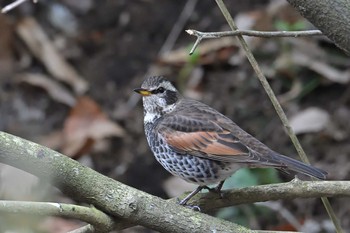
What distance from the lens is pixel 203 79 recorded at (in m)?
7.54

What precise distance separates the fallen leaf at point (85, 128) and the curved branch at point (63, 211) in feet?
10.9

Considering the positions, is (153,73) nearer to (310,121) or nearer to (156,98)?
(310,121)

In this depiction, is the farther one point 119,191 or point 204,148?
point 204,148

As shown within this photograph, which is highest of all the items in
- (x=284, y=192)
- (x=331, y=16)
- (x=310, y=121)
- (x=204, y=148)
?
(x=310, y=121)

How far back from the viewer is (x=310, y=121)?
6.77m

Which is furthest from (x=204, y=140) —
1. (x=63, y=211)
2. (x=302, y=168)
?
(x=63, y=211)

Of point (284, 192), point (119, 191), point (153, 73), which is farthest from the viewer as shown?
point (153, 73)

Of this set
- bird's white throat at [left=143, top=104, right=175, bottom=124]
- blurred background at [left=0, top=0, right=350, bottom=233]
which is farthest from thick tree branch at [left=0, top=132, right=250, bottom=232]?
blurred background at [left=0, top=0, right=350, bottom=233]

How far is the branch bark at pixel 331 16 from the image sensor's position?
3463 mm

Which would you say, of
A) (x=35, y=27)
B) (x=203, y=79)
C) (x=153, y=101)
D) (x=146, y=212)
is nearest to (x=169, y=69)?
(x=203, y=79)

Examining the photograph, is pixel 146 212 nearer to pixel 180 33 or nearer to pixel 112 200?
pixel 112 200

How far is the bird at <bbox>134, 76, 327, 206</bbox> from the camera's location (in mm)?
4387

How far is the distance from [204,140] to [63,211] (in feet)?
4.87

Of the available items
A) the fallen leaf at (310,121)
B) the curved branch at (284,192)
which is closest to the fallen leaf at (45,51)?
the fallen leaf at (310,121)
